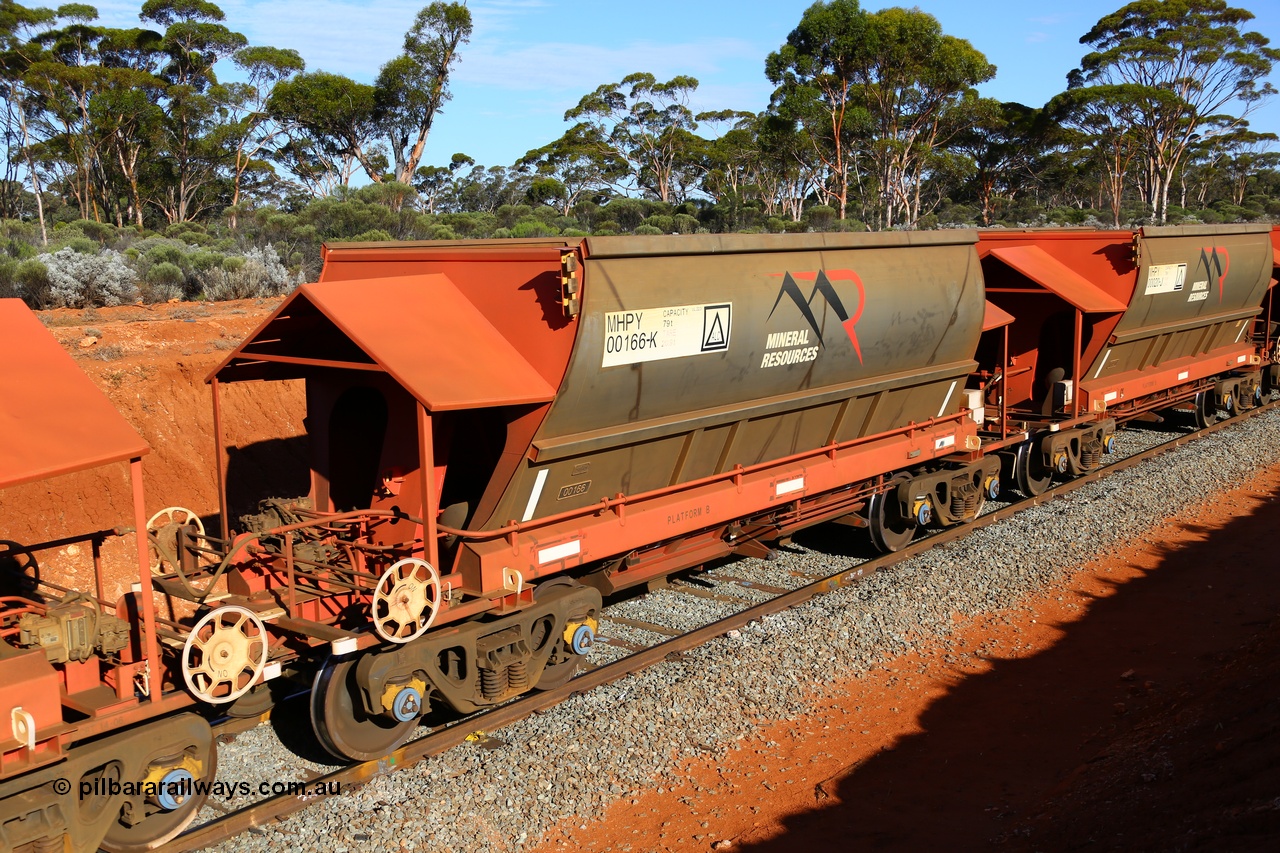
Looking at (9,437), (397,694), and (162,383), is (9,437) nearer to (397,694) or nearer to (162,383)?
(397,694)

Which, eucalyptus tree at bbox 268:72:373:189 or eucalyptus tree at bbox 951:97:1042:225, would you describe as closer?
eucalyptus tree at bbox 268:72:373:189

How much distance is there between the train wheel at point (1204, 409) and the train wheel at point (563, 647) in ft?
46.8

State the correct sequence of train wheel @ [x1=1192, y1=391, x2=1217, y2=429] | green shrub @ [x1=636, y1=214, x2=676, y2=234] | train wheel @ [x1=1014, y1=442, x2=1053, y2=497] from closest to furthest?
train wheel @ [x1=1014, y1=442, x2=1053, y2=497]
train wheel @ [x1=1192, y1=391, x2=1217, y2=429]
green shrub @ [x1=636, y1=214, x2=676, y2=234]

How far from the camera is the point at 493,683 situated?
743cm

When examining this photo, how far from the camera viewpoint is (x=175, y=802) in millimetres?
5980

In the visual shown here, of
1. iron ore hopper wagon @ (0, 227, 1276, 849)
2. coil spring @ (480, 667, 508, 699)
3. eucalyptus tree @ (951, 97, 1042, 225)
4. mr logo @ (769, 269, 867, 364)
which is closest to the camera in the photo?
iron ore hopper wagon @ (0, 227, 1276, 849)

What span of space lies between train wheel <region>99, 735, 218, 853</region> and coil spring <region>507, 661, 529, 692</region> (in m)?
2.08

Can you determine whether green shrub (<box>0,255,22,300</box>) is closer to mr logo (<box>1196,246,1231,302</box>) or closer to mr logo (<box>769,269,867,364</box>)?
mr logo (<box>769,269,867,364</box>)

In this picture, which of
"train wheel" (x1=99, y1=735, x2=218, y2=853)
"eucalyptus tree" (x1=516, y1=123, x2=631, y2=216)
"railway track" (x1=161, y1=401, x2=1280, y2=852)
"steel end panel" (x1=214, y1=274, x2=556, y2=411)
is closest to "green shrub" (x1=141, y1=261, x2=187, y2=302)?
"steel end panel" (x1=214, y1=274, x2=556, y2=411)

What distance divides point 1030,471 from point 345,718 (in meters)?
10.0

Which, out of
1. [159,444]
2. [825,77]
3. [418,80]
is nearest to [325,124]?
[418,80]

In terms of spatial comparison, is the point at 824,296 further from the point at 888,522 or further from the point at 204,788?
the point at 204,788

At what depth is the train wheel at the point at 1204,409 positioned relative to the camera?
59.5 ft

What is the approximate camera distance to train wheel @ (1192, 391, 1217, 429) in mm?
18131
